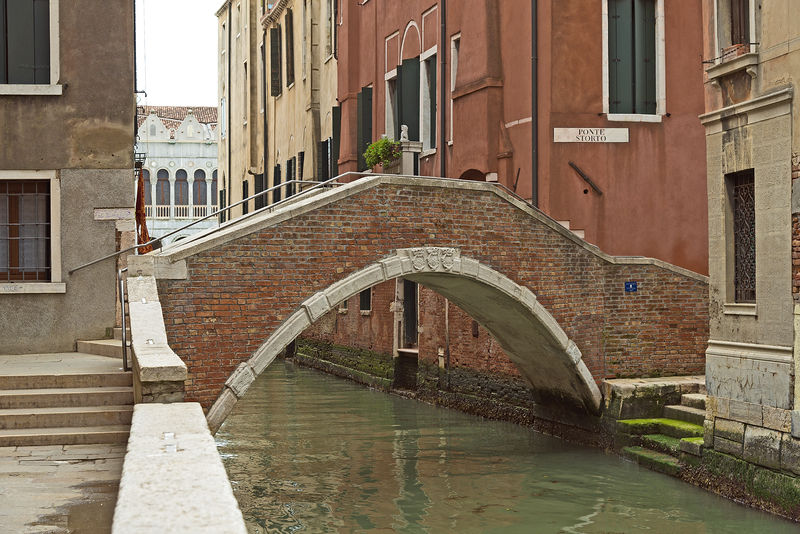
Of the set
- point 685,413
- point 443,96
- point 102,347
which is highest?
point 443,96

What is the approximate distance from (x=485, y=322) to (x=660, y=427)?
95.0 inches

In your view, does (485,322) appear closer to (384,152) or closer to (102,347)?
(384,152)

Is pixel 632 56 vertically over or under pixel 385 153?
over

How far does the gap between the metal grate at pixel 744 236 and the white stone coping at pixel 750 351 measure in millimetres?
400

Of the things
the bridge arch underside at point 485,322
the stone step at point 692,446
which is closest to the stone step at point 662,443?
the stone step at point 692,446

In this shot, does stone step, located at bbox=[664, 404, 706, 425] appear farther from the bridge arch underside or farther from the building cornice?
the building cornice

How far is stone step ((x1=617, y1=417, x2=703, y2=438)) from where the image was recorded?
10336 millimetres

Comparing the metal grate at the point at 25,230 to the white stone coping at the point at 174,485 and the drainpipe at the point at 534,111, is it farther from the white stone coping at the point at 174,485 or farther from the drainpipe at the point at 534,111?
the drainpipe at the point at 534,111

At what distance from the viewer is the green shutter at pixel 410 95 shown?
53.1ft

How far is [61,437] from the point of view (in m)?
6.44

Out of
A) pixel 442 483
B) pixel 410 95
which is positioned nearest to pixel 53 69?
pixel 442 483

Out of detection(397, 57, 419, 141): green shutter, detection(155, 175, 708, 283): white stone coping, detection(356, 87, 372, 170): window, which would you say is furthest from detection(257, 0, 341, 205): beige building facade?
detection(155, 175, 708, 283): white stone coping

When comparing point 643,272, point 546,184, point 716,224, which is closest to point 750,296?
point 716,224

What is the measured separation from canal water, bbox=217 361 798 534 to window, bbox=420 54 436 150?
4.13 metres
